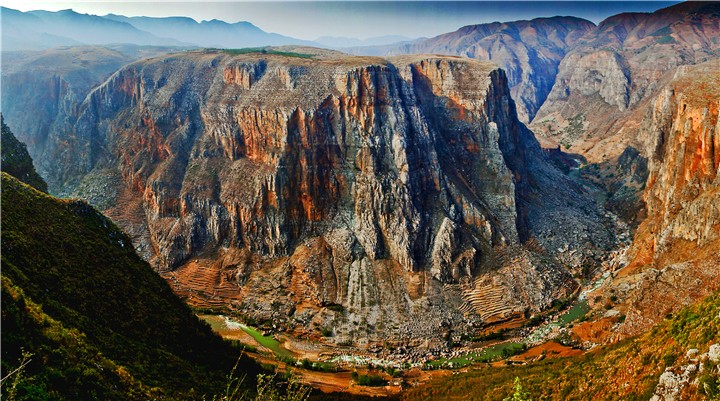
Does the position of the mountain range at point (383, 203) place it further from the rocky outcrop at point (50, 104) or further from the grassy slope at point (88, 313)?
the grassy slope at point (88, 313)

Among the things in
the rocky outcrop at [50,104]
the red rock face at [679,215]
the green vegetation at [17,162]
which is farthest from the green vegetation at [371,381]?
the rocky outcrop at [50,104]

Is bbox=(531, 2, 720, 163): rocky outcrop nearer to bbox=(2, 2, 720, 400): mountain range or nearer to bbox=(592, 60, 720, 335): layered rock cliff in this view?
bbox=(2, 2, 720, 400): mountain range

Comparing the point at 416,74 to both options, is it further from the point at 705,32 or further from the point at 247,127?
the point at 705,32

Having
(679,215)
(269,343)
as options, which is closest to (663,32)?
(679,215)

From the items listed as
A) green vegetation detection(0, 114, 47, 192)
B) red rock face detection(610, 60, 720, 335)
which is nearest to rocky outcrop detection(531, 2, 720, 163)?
red rock face detection(610, 60, 720, 335)

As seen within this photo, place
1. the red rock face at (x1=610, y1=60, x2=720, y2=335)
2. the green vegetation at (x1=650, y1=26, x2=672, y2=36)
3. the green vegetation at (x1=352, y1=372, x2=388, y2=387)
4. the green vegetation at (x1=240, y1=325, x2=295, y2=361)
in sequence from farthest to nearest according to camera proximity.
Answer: the green vegetation at (x1=650, y1=26, x2=672, y2=36)
the green vegetation at (x1=240, y1=325, x2=295, y2=361)
the green vegetation at (x1=352, y1=372, x2=388, y2=387)
the red rock face at (x1=610, y1=60, x2=720, y2=335)

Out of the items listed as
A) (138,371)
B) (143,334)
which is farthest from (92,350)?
(143,334)
